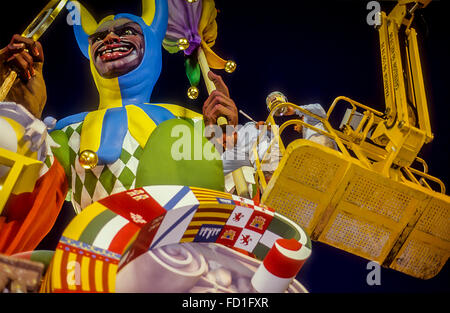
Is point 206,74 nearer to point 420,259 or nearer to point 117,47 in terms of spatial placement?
point 117,47

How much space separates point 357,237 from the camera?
2578 millimetres

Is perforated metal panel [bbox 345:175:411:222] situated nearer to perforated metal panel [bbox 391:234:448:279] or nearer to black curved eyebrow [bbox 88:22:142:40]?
perforated metal panel [bbox 391:234:448:279]

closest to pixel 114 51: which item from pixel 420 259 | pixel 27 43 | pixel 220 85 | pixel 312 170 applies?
pixel 27 43

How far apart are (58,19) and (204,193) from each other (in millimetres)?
2930

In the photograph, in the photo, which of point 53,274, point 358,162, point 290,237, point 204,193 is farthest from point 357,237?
point 53,274

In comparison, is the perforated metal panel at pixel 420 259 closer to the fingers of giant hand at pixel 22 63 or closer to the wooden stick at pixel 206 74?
the wooden stick at pixel 206 74

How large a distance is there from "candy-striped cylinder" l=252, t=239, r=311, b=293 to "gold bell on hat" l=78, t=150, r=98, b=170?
1192 mm

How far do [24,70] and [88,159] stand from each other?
775 mm

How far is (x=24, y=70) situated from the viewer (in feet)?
8.66

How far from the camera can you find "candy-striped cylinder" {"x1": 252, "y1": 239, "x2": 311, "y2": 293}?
1.64m

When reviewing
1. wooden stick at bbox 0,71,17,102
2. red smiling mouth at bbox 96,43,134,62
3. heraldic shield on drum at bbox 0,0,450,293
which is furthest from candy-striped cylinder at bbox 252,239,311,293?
red smiling mouth at bbox 96,43,134,62

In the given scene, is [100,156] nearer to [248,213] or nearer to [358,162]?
[248,213]

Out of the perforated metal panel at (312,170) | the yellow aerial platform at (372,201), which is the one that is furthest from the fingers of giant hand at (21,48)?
the perforated metal panel at (312,170)

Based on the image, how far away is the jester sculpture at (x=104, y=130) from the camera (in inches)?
89.2
